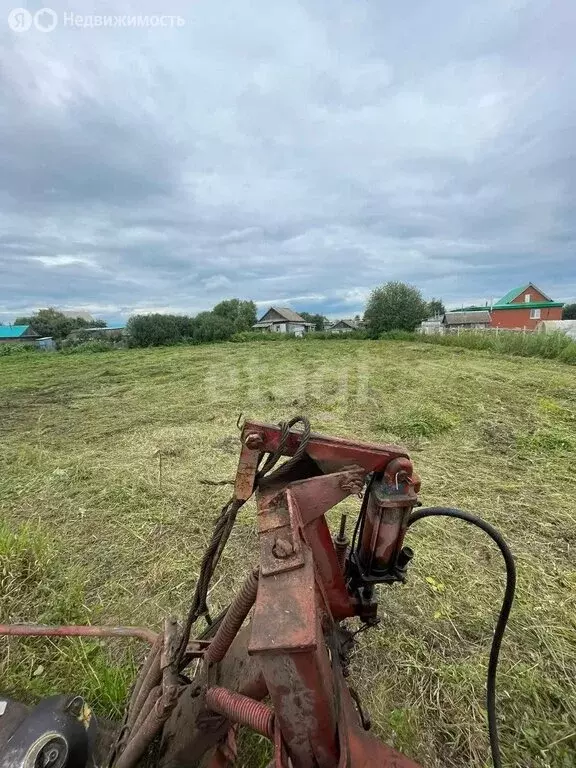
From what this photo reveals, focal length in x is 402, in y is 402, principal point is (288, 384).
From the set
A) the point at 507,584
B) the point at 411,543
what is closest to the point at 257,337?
the point at 411,543

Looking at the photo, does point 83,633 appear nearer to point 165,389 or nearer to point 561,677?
point 561,677

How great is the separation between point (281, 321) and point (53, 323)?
27822mm

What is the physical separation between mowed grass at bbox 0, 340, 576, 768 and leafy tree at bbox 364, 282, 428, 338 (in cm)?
2773

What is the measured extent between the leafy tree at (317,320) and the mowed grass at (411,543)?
174 ft

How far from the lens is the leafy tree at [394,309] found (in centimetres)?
3450

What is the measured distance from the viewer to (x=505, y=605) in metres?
1.49

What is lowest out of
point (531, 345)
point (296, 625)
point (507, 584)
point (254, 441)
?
point (507, 584)

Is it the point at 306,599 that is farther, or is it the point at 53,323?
the point at 53,323

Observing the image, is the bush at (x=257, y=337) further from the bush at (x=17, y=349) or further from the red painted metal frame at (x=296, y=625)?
the red painted metal frame at (x=296, y=625)

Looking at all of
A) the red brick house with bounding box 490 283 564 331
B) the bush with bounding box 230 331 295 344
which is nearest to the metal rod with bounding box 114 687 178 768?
the bush with bounding box 230 331 295 344

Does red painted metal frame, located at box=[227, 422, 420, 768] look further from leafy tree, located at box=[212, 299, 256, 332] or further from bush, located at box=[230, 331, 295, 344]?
leafy tree, located at box=[212, 299, 256, 332]

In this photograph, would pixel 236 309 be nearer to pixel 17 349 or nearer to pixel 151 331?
pixel 151 331

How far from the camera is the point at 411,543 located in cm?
304

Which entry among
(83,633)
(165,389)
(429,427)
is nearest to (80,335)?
(165,389)
